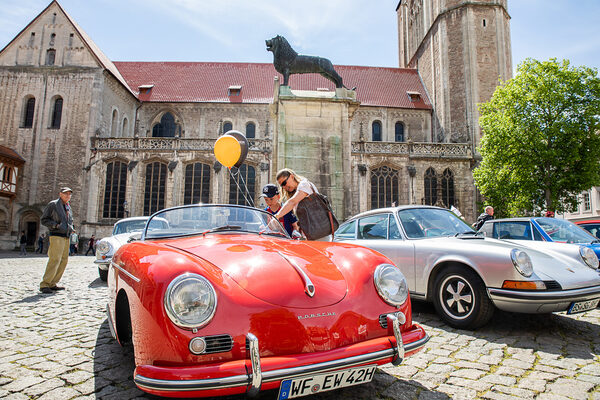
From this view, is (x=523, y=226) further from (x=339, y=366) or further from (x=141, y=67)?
(x=141, y=67)

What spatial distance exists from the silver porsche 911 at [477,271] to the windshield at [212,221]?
2045 mm

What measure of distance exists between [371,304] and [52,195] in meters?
28.5

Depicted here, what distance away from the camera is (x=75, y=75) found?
25109 mm

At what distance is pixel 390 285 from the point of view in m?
2.35

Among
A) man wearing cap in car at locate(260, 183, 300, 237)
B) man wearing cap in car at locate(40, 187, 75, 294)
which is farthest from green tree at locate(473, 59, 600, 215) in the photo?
man wearing cap in car at locate(40, 187, 75, 294)

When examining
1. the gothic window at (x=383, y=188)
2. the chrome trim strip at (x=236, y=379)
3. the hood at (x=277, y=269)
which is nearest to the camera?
the chrome trim strip at (x=236, y=379)

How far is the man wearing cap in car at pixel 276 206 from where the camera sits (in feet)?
14.8

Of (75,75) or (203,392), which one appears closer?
(203,392)

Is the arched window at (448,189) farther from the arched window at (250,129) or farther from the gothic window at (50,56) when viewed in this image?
the gothic window at (50,56)

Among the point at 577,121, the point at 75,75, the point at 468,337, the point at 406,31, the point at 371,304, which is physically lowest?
the point at 468,337

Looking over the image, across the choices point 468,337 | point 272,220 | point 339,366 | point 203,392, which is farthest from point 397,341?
point 468,337

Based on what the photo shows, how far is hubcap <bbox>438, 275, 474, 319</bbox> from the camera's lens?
390 centimetres

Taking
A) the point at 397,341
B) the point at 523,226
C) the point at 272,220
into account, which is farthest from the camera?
the point at 523,226

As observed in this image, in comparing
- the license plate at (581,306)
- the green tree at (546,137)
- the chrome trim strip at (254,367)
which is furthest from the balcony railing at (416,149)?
the chrome trim strip at (254,367)
